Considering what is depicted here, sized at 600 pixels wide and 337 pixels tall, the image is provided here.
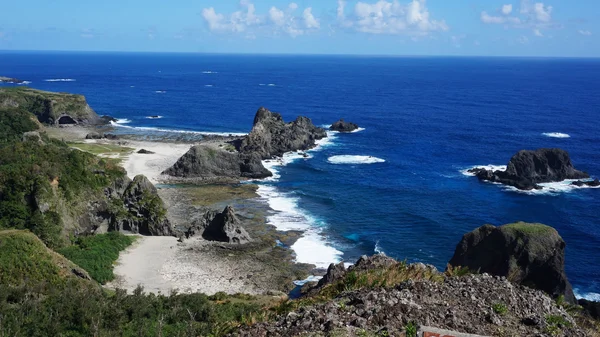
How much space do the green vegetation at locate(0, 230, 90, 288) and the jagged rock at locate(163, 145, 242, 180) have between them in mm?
42250

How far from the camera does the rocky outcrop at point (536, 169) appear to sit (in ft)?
272

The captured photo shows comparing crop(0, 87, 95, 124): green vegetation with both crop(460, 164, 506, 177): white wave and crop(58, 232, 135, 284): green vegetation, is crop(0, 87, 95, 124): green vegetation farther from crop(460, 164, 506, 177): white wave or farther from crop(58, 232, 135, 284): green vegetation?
crop(460, 164, 506, 177): white wave

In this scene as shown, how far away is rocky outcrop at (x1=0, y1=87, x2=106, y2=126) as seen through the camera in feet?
423

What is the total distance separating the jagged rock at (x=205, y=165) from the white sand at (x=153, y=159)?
3.33 m


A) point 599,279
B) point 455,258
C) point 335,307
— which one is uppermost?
point 335,307

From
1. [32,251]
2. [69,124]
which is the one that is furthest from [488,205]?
[69,124]

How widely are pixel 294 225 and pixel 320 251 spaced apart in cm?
815

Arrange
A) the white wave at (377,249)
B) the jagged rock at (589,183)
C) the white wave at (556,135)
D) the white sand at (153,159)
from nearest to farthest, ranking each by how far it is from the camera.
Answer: the white wave at (377,249) < the jagged rock at (589,183) < the white sand at (153,159) < the white wave at (556,135)

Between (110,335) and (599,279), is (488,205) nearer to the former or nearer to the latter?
(599,279)

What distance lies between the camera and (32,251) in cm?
3947

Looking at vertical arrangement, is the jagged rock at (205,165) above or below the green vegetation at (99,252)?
above

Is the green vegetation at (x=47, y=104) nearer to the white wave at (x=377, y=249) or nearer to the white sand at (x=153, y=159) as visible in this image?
the white sand at (x=153, y=159)

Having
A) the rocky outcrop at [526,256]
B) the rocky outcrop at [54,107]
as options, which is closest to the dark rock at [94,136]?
the rocky outcrop at [54,107]

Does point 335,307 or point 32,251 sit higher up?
point 335,307
